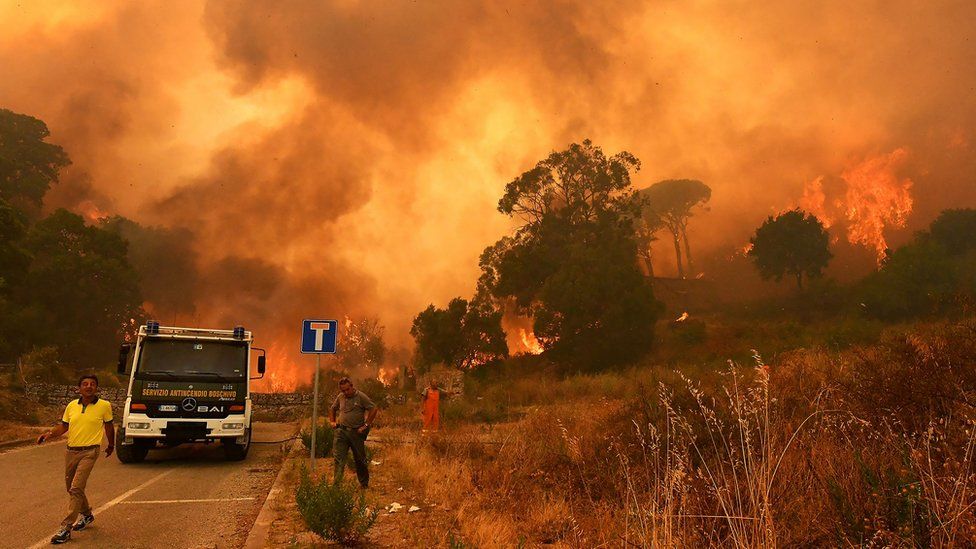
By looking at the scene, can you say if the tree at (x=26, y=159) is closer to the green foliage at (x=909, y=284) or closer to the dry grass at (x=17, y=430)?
the dry grass at (x=17, y=430)

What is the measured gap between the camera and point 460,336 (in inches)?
1628

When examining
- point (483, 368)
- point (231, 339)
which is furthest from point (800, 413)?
point (483, 368)

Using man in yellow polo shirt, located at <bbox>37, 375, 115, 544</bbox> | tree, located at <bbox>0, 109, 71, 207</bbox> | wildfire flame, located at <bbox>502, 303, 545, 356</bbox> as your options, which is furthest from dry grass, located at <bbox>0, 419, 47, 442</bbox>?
tree, located at <bbox>0, 109, 71, 207</bbox>

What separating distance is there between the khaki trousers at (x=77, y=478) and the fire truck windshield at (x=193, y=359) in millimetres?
5168

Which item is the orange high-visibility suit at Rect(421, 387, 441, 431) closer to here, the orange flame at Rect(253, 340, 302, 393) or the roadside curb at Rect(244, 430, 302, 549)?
the roadside curb at Rect(244, 430, 302, 549)

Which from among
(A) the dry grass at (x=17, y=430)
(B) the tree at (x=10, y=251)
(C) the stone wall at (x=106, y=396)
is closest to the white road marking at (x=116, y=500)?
(A) the dry grass at (x=17, y=430)

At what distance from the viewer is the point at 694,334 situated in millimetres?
38875

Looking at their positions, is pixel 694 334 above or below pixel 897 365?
above

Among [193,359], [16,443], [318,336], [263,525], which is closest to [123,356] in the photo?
[193,359]

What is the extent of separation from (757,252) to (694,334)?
22.1m

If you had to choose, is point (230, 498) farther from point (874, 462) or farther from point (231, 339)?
point (874, 462)

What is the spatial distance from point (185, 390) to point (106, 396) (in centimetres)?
1582

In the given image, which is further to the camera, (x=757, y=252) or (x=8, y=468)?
(x=757, y=252)

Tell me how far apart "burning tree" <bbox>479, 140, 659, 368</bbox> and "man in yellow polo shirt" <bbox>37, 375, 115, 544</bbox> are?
105 feet
